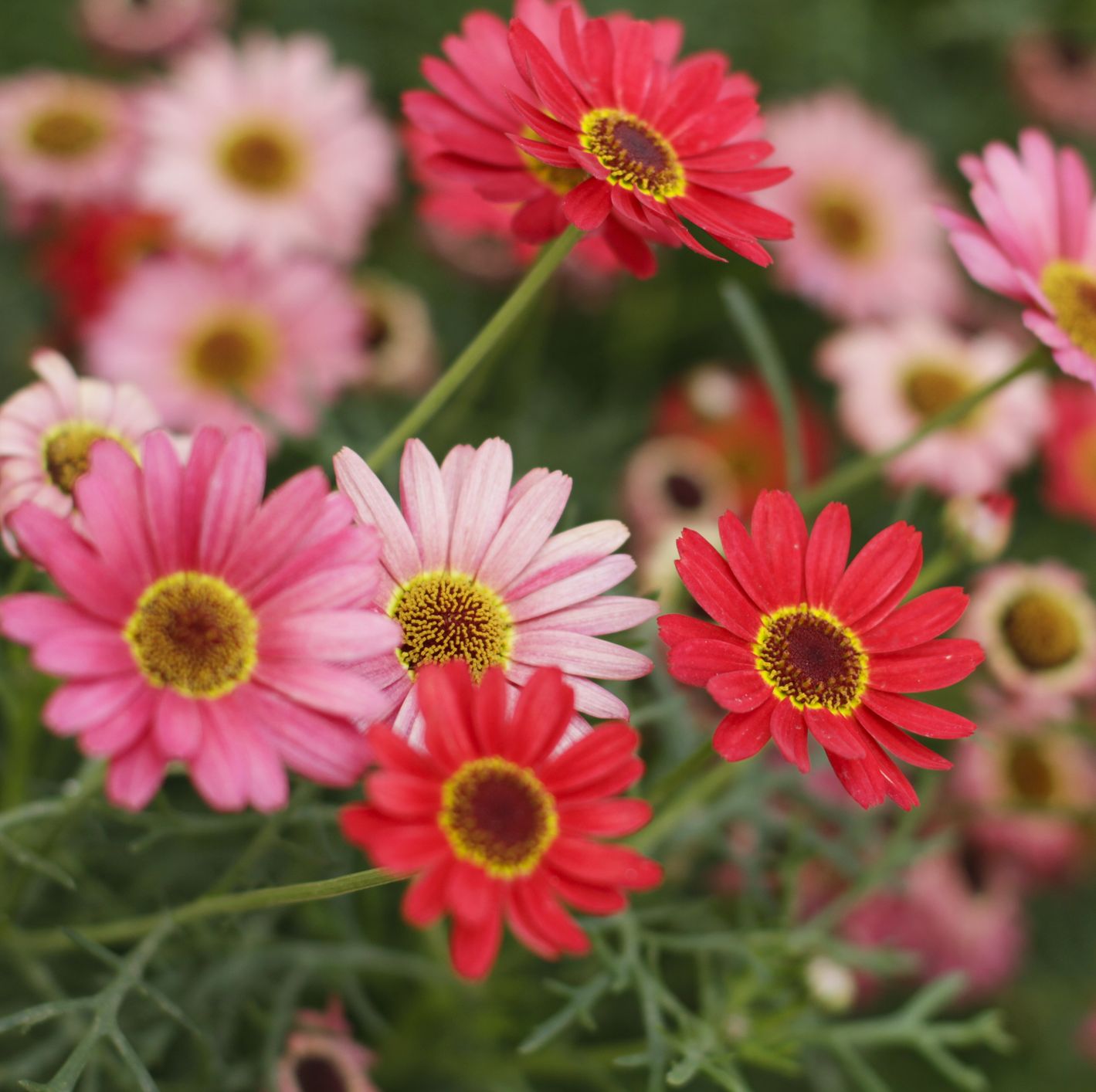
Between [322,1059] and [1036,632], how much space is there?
1.00m

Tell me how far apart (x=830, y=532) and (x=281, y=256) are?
128 centimetres

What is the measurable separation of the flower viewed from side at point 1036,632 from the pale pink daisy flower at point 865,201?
739mm

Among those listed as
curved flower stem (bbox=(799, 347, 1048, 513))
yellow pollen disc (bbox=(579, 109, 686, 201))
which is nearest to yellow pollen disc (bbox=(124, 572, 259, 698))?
yellow pollen disc (bbox=(579, 109, 686, 201))

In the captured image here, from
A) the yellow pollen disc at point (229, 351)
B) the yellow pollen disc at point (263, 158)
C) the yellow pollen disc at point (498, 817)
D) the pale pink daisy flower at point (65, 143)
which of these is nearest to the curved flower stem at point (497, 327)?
the yellow pollen disc at point (498, 817)

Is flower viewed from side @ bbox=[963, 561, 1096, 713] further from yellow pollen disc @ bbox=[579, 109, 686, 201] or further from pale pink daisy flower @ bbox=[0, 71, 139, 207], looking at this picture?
pale pink daisy flower @ bbox=[0, 71, 139, 207]

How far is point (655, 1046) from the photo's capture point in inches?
41.5

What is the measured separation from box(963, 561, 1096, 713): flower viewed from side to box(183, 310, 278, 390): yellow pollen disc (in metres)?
1.16

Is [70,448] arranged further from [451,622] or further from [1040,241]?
[1040,241]

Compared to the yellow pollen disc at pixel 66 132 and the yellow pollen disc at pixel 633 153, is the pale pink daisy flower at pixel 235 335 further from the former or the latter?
the yellow pollen disc at pixel 633 153

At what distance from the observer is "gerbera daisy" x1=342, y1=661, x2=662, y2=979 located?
68 centimetres

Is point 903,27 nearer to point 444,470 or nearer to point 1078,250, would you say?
point 1078,250

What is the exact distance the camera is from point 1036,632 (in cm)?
151

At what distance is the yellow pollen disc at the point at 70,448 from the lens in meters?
0.96

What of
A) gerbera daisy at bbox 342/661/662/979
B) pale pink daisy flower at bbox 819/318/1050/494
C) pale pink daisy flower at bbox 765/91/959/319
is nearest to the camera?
gerbera daisy at bbox 342/661/662/979
